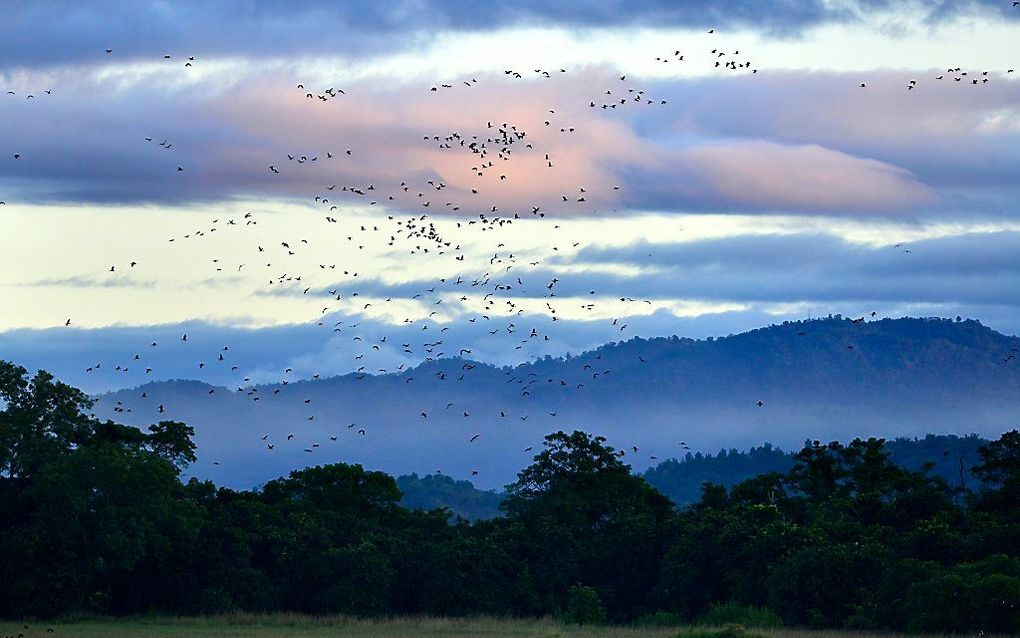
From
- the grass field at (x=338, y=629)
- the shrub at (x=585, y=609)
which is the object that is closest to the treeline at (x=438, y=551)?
the shrub at (x=585, y=609)

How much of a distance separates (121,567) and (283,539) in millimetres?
8789

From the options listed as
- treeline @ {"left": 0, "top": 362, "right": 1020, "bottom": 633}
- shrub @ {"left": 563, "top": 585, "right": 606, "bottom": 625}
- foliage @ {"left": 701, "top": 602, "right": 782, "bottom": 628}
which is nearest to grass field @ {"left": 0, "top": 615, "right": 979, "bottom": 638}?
shrub @ {"left": 563, "top": 585, "right": 606, "bottom": 625}

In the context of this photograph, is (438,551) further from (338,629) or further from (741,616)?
(741,616)

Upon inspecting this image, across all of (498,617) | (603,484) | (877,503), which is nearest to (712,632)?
(498,617)

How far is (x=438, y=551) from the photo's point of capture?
7538 centimetres

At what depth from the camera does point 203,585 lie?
73.8 metres

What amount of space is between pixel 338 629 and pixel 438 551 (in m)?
11.1

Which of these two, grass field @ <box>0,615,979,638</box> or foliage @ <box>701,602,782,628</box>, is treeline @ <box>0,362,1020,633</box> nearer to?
foliage @ <box>701,602,782,628</box>

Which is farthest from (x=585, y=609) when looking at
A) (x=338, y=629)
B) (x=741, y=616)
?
(x=338, y=629)

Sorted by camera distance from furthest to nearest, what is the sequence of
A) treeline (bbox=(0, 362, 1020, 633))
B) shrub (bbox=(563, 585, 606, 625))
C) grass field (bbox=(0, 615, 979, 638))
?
shrub (bbox=(563, 585, 606, 625)), treeline (bbox=(0, 362, 1020, 633)), grass field (bbox=(0, 615, 979, 638))

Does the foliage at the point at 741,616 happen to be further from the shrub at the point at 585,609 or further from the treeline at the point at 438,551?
the shrub at the point at 585,609

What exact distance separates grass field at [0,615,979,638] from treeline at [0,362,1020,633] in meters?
3.59

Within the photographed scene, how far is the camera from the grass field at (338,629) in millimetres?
59844

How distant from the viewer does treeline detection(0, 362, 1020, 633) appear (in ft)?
221
